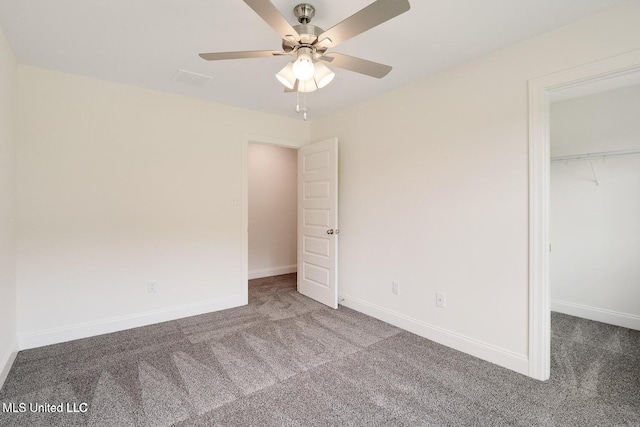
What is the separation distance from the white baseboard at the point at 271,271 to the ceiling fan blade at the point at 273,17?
4211mm

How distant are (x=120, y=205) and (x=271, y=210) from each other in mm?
2676

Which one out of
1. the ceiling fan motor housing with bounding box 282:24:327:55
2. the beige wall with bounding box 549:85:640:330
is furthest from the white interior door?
the beige wall with bounding box 549:85:640:330

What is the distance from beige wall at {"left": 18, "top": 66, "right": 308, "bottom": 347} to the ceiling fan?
6.19ft

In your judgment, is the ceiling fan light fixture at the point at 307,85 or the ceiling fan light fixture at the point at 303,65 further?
the ceiling fan light fixture at the point at 307,85

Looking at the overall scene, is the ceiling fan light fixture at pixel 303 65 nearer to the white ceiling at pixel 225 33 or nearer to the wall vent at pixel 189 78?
the white ceiling at pixel 225 33

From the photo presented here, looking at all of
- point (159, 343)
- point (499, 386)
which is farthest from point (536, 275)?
point (159, 343)

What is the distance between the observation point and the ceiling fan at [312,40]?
51.1 inches

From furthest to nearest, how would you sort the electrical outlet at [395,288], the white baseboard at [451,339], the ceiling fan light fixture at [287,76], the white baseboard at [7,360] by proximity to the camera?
1. the electrical outlet at [395,288]
2. the white baseboard at [451,339]
3. the white baseboard at [7,360]
4. the ceiling fan light fixture at [287,76]

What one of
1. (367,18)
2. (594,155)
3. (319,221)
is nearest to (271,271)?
(319,221)

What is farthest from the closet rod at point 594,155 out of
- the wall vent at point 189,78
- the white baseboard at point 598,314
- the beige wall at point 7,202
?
the beige wall at point 7,202

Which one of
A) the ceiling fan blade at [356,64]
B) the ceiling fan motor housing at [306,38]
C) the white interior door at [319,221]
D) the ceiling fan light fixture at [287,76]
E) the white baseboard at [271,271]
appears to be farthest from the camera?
the white baseboard at [271,271]

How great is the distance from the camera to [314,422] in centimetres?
172

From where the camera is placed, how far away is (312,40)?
5.24 feet

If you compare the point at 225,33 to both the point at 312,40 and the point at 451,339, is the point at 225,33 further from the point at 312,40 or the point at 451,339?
the point at 451,339
